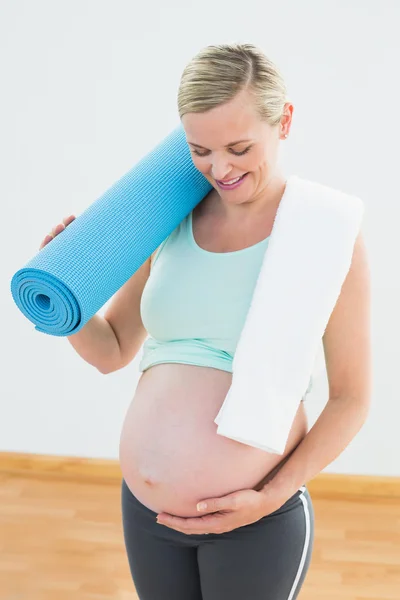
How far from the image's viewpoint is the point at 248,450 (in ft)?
4.08

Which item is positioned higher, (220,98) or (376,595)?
(220,98)

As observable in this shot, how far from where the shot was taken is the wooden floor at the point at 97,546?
243 cm

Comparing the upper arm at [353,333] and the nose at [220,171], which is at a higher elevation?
the nose at [220,171]

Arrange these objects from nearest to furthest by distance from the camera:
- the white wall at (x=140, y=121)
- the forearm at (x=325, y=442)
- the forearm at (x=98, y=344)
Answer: the forearm at (x=325, y=442) → the forearm at (x=98, y=344) → the white wall at (x=140, y=121)

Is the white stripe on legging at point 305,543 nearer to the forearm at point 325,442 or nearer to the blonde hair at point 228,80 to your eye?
the forearm at point 325,442

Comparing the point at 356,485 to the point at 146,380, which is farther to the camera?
the point at 356,485

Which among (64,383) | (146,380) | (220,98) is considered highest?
(220,98)

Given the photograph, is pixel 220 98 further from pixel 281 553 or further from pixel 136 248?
pixel 281 553

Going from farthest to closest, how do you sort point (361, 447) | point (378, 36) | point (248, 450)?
point (361, 447) → point (378, 36) → point (248, 450)

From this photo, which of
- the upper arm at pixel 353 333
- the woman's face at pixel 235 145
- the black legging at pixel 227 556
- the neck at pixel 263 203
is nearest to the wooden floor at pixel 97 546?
the black legging at pixel 227 556

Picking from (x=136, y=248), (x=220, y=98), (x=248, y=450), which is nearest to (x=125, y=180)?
(x=136, y=248)

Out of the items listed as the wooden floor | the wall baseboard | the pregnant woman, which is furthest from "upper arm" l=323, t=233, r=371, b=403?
the wall baseboard

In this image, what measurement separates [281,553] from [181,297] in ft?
1.36

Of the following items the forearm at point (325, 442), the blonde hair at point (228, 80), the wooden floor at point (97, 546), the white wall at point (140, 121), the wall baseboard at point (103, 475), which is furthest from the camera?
the wall baseboard at point (103, 475)
